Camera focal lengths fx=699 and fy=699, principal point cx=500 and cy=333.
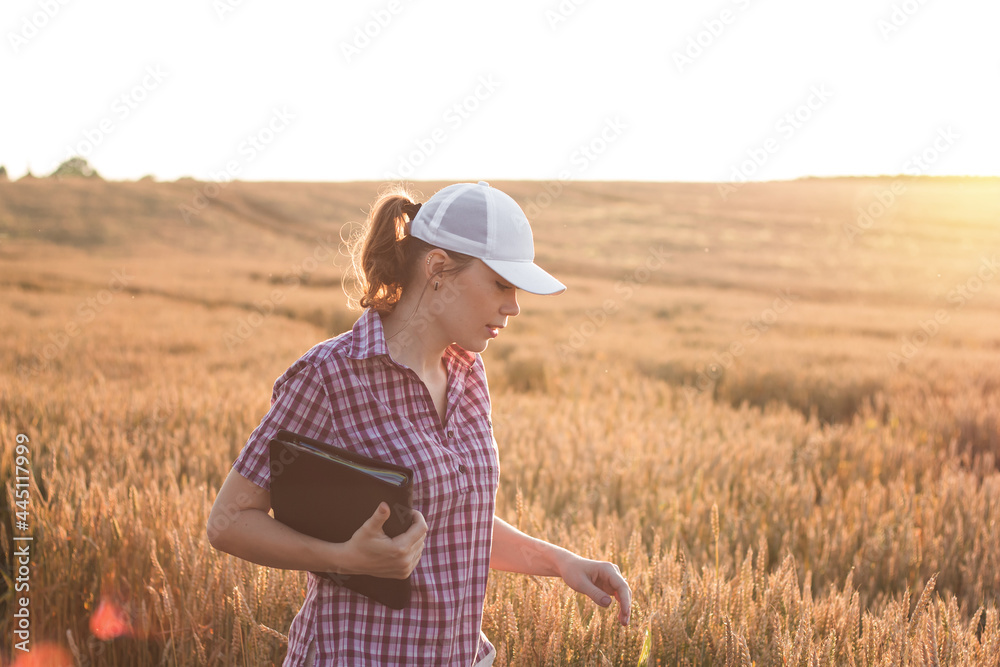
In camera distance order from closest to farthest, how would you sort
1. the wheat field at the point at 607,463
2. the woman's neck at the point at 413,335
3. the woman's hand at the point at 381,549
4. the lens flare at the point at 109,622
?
the woman's hand at the point at 381,549 < the woman's neck at the point at 413,335 < the wheat field at the point at 607,463 < the lens flare at the point at 109,622

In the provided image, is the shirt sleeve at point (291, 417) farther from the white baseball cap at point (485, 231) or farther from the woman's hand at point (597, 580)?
the woman's hand at point (597, 580)

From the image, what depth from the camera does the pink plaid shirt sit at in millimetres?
1368

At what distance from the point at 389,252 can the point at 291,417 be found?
423 millimetres

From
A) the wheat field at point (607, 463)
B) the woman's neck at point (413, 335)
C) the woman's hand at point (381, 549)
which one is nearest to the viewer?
the woman's hand at point (381, 549)

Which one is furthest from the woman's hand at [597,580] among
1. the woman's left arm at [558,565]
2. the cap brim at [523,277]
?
the cap brim at [523,277]

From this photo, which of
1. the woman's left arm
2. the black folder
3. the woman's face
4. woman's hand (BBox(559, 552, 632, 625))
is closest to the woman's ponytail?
the woman's face

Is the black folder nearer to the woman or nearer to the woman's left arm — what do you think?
the woman

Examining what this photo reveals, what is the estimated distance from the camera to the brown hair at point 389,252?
1.54 m

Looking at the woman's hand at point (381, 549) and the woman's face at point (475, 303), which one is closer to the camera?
the woman's hand at point (381, 549)

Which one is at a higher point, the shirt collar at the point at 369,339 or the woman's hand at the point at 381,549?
the shirt collar at the point at 369,339

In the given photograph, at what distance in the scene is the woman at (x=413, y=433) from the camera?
1.31 m

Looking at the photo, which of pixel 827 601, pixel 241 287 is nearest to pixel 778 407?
pixel 827 601

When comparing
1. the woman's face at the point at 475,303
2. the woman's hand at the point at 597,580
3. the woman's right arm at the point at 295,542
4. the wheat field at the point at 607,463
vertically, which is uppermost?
the woman's face at the point at 475,303

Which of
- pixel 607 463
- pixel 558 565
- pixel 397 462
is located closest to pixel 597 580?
pixel 558 565
